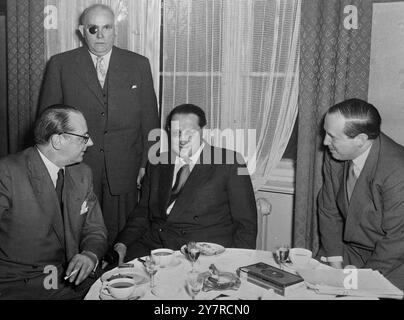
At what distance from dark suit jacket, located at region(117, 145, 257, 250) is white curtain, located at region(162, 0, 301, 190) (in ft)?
2.40

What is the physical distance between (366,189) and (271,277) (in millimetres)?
899

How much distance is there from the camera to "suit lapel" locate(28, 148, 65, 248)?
2195 millimetres

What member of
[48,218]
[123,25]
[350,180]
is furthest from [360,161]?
[123,25]

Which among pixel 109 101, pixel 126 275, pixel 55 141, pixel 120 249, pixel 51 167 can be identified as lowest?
pixel 120 249

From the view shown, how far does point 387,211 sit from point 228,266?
899 millimetres

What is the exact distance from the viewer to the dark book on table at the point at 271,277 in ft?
5.52

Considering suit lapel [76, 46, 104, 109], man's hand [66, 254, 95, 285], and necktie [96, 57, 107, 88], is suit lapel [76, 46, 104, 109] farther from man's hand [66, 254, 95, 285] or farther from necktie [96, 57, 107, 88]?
man's hand [66, 254, 95, 285]

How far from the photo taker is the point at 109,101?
302cm

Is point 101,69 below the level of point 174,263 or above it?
above

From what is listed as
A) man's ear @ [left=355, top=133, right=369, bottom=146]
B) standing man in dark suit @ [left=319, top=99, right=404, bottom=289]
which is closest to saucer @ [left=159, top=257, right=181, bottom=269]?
standing man in dark suit @ [left=319, top=99, right=404, bottom=289]

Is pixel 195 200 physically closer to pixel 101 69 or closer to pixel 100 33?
pixel 101 69

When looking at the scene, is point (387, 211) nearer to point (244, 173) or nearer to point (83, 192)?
point (244, 173)

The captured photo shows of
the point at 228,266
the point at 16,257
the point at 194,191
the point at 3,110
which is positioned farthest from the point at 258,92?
the point at 3,110

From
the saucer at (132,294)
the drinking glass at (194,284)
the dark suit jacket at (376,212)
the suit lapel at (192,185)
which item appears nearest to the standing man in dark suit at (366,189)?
the dark suit jacket at (376,212)
